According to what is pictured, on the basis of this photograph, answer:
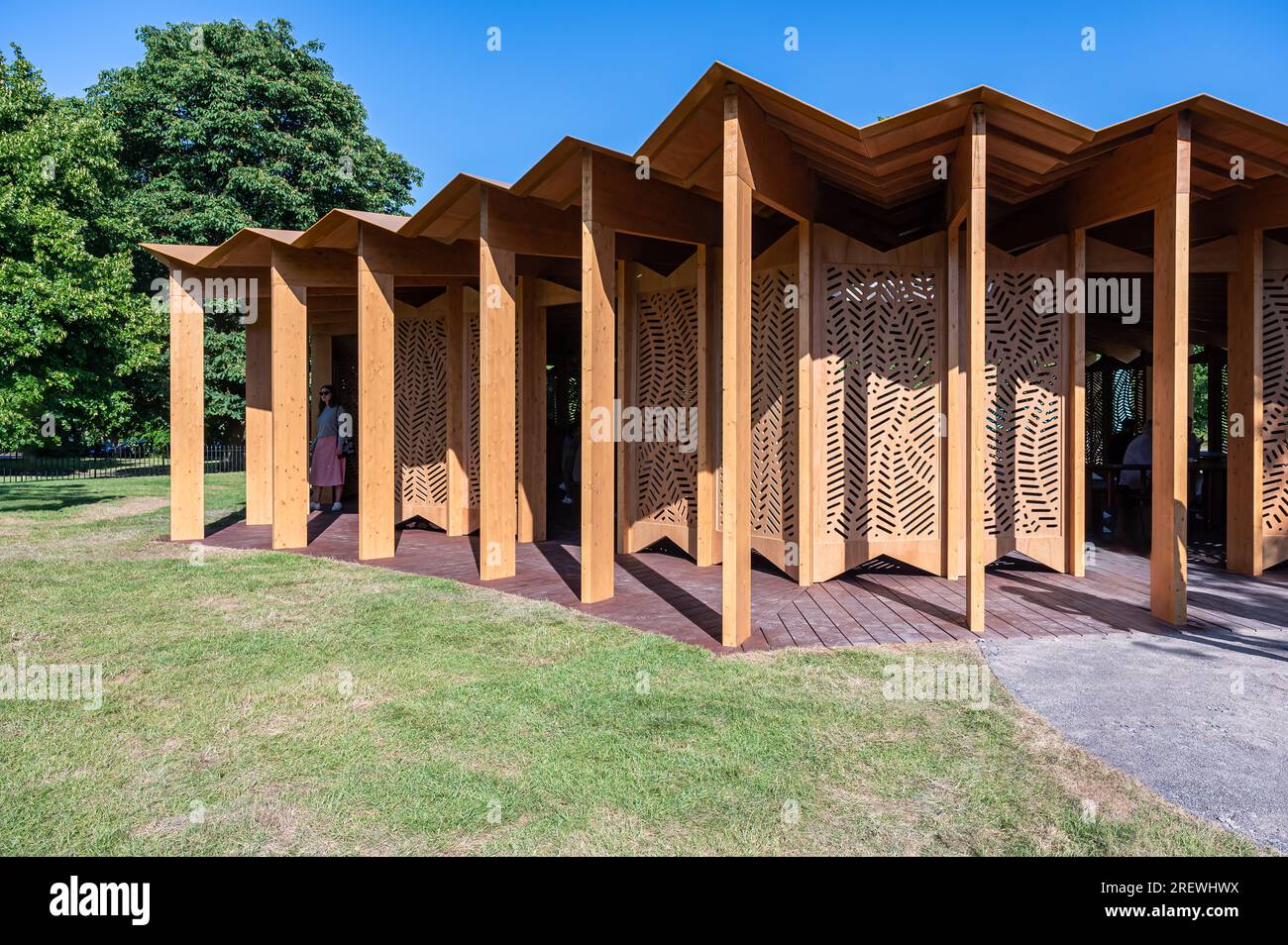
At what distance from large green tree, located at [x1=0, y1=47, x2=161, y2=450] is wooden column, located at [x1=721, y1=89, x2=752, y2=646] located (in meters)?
12.0

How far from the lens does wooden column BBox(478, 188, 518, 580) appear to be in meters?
7.44

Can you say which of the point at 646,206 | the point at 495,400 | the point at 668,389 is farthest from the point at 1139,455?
the point at 495,400

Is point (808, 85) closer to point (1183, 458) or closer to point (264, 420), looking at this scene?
point (1183, 458)

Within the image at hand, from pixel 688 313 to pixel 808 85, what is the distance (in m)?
4.23

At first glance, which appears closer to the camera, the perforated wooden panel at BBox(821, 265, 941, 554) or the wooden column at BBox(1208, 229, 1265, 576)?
the perforated wooden panel at BBox(821, 265, 941, 554)

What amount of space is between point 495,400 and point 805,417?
2.93 meters

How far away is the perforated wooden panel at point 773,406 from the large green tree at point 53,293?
11220 mm

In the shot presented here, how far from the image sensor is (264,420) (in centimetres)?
1206

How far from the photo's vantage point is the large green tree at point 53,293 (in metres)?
12.2

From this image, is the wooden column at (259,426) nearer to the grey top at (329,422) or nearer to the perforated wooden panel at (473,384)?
the grey top at (329,422)

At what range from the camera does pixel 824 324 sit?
7.60 metres

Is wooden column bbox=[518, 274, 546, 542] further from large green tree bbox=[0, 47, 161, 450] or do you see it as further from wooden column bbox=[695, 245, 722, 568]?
large green tree bbox=[0, 47, 161, 450]

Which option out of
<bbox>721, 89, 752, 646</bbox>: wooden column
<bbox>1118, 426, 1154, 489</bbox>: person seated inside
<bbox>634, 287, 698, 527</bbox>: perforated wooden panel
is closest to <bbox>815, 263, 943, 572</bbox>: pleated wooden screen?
<bbox>634, 287, 698, 527</bbox>: perforated wooden panel

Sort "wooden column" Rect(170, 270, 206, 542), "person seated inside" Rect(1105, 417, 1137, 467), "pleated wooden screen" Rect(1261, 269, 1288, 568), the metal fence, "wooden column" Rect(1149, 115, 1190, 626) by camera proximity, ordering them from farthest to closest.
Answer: the metal fence
"person seated inside" Rect(1105, 417, 1137, 467)
"wooden column" Rect(170, 270, 206, 542)
"pleated wooden screen" Rect(1261, 269, 1288, 568)
"wooden column" Rect(1149, 115, 1190, 626)
